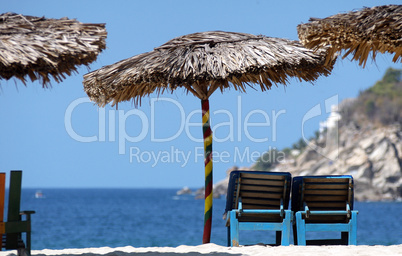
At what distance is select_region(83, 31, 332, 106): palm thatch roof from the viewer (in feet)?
19.6

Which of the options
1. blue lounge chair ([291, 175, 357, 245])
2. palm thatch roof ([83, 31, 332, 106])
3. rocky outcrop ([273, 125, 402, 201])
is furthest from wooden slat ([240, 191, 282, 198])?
rocky outcrop ([273, 125, 402, 201])

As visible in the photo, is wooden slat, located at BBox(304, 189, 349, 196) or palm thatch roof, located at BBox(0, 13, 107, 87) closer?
palm thatch roof, located at BBox(0, 13, 107, 87)

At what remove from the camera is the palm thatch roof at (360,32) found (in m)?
4.91

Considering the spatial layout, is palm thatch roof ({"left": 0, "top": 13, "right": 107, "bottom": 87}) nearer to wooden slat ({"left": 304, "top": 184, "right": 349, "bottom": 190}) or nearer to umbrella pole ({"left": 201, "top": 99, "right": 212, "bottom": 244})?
umbrella pole ({"left": 201, "top": 99, "right": 212, "bottom": 244})

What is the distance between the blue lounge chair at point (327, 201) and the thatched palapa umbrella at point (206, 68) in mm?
1112

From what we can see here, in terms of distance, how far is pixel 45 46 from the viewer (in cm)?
500

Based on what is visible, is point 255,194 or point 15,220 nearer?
point 15,220

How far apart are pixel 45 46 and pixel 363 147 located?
196ft

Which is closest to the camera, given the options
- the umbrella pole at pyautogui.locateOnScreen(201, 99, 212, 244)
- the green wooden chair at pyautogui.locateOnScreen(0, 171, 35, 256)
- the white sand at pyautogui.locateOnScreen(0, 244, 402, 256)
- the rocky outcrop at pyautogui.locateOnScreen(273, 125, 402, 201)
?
the green wooden chair at pyautogui.locateOnScreen(0, 171, 35, 256)

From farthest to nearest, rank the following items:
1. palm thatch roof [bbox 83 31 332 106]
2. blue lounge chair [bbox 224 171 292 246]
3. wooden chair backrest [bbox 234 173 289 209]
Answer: wooden chair backrest [bbox 234 173 289 209]
blue lounge chair [bbox 224 171 292 246]
palm thatch roof [bbox 83 31 332 106]

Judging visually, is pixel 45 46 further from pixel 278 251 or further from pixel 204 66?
pixel 278 251

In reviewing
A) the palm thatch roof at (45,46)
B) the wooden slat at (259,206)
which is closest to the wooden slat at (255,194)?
the wooden slat at (259,206)

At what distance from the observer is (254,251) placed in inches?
221

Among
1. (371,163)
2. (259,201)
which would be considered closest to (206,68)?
(259,201)
